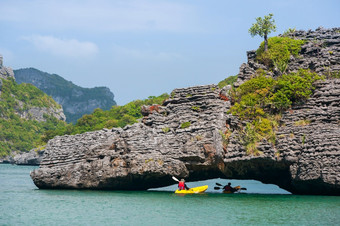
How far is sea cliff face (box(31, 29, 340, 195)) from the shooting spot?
93.0 feet

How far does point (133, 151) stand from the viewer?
107ft

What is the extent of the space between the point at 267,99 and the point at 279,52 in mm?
6385

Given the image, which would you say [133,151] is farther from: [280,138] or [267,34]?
[267,34]

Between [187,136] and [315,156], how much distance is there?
337 inches

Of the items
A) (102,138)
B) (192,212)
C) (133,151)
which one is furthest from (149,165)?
(192,212)

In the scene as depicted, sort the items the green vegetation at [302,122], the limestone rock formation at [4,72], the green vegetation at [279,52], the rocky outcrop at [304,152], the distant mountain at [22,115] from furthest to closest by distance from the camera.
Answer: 1. the limestone rock formation at [4,72]
2. the distant mountain at [22,115]
3. the green vegetation at [279,52]
4. the green vegetation at [302,122]
5. the rocky outcrop at [304,152]

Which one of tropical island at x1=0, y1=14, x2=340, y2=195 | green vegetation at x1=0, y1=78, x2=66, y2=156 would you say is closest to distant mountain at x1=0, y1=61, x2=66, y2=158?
green vegetation at x1=0, y1=78, x2=66, y2=156

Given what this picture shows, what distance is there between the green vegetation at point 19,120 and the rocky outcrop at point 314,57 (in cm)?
10276

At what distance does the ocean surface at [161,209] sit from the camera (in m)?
22.1

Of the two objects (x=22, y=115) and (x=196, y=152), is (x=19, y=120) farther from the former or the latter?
(x=196, y=152)

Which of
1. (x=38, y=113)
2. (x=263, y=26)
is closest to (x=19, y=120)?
(x=38, y=113)

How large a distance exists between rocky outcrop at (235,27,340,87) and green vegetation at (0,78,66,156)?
10276cm

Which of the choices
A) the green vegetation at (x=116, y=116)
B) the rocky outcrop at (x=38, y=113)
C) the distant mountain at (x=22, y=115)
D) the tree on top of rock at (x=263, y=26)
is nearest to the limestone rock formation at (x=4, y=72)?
the distant mountain at (x=22, y=115)

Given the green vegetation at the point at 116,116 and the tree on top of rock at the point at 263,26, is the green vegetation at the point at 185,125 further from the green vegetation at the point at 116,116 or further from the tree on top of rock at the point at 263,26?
the green vegetation at the point at 116,116
